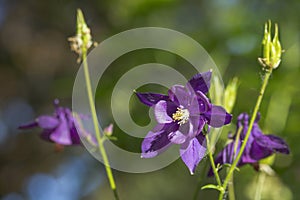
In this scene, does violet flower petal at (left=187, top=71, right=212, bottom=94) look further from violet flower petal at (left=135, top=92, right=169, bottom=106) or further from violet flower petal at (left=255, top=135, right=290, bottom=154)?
violet flower petal at (left=255, top=135, right=290, bottom=154)

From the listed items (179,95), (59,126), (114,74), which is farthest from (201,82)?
(114,74)

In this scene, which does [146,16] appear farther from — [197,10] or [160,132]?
[160,132]

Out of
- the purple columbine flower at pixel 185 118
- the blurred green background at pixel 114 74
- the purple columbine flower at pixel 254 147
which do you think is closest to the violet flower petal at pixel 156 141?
the purple columbine flower at pixel 185 118

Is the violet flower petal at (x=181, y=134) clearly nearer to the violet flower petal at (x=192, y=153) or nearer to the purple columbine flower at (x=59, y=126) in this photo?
the violet flower petal at (x=192, y=153)

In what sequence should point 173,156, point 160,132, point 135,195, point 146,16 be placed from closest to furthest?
point 160,132, point 173,156, point 146,16, point 135,195

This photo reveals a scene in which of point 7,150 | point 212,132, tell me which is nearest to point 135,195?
point 7,150

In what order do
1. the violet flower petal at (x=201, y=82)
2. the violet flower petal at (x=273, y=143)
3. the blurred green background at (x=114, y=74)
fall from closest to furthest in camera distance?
the violet flower petal at (x=201, y=82) < the violet flower petal at (x=273, y=143) < the blurred green background at (x=114, y=74)

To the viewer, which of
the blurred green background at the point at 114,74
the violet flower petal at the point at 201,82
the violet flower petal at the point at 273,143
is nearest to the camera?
the violet flower petal at the point at 201,82

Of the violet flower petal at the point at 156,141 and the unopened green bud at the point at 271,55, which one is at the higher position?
the unopened green bud at the point at 271,55
